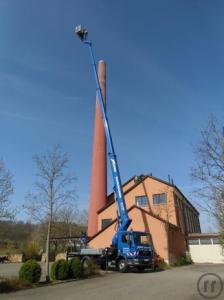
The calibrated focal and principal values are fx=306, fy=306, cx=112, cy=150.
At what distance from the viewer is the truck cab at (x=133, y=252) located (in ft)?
73.3

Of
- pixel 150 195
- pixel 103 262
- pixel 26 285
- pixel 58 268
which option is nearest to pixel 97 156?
pixel 150 195

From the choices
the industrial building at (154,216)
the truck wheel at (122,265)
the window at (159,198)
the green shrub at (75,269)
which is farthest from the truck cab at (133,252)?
the window at (159,198)

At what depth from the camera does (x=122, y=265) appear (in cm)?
2270

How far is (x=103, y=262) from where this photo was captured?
23906mm

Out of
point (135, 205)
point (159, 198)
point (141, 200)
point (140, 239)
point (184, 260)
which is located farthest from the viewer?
point (141, 200)

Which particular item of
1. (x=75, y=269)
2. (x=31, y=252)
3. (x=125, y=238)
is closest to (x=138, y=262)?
(x=125, y=238)

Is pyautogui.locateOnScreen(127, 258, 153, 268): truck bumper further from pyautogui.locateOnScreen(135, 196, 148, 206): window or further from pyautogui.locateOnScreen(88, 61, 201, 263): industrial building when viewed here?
→ pyautogui.locateOnScreen(135, 196, 148, 206): window

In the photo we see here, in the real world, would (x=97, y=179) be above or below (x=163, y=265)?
above

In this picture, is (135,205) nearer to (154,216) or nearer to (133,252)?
(154,216)

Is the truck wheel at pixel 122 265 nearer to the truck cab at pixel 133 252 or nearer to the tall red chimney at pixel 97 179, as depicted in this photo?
the truck cab at pixel 133 252

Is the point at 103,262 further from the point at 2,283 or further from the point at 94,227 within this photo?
the point at 94,227

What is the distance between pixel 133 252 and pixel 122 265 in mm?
1330

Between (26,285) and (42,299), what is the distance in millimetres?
3410

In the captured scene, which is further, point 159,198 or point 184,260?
point 159,198
